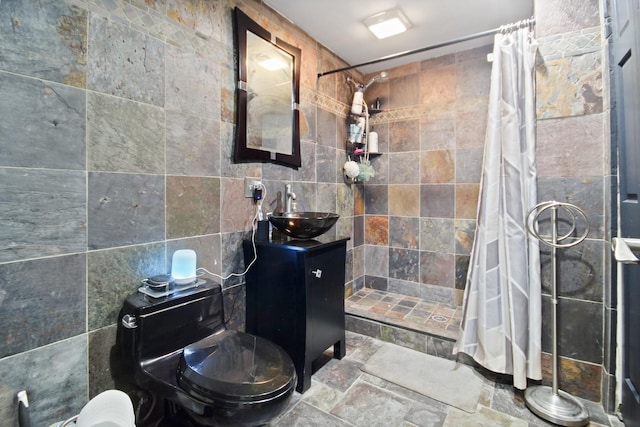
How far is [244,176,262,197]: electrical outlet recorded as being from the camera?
1.98m

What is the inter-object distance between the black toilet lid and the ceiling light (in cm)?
227

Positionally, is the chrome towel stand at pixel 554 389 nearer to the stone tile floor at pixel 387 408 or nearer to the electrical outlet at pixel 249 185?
the stone tile floor at pixel 387 408

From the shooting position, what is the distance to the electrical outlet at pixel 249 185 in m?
1.98

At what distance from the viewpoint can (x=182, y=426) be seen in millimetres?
1467

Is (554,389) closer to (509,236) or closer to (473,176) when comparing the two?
(509,236)

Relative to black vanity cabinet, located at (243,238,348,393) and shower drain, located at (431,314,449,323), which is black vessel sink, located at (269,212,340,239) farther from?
shower drain, located at (431,314,449,323)

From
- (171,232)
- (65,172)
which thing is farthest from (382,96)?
(65,172)

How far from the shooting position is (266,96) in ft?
6.81

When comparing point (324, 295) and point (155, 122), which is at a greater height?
point (155, 122)

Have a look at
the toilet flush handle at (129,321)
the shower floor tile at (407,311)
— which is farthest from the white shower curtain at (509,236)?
the toilet flush handle at (129,321)

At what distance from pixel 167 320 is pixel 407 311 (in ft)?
6.36

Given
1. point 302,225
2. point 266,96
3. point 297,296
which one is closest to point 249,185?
point 302,225

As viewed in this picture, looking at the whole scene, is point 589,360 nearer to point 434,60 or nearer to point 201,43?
point 434,60

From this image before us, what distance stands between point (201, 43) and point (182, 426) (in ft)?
6.49
